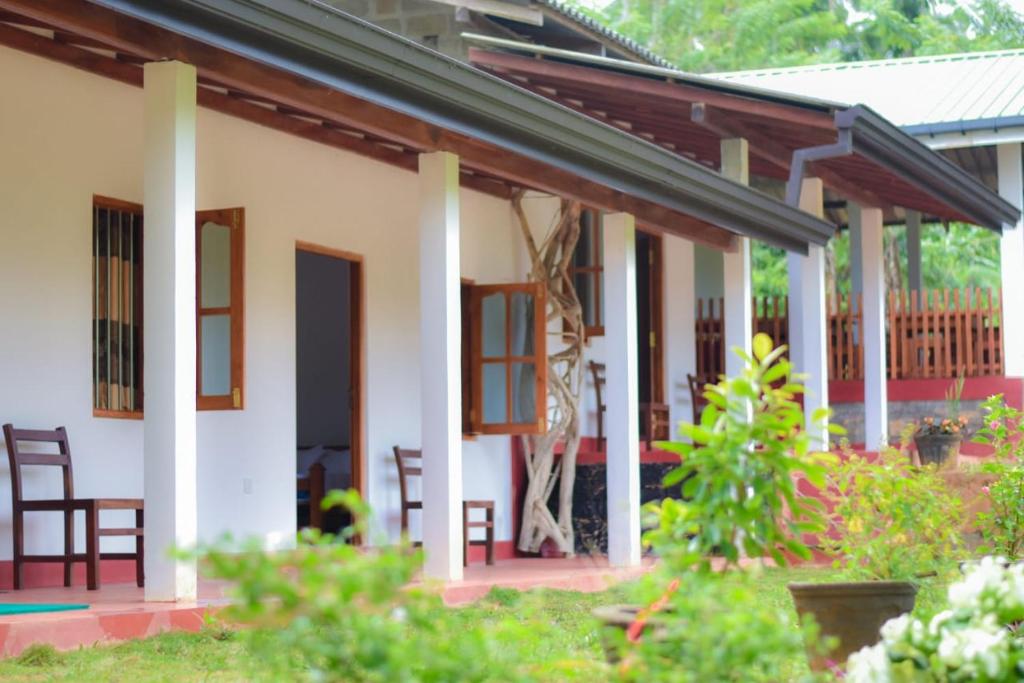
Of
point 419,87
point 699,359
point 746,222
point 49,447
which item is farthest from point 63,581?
point 699,359

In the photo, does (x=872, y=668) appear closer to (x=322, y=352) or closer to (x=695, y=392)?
(x=322, y=352)

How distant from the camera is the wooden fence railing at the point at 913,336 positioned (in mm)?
14922

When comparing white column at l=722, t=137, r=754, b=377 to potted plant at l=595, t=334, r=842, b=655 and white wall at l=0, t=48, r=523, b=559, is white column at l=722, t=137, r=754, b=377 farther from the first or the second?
potted plant at l=595, t=334, r=842, b=655

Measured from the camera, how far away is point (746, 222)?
37.8ft

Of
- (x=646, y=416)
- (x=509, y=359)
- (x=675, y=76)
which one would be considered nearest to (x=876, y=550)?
(x=509, y=359)

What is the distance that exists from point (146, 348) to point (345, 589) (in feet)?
14.6

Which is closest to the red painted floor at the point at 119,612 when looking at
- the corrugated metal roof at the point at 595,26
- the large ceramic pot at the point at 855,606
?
the large ceramic pot at the point at 855,606

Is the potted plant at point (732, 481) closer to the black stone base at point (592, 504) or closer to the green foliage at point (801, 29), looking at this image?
the black stone base at point (592, 504)

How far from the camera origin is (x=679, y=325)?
50.1 feet

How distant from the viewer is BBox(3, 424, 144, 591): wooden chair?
7.79 metres

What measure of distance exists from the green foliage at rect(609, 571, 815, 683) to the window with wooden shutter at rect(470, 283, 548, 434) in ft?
28.2

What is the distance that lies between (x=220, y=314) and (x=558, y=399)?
3.89 metres

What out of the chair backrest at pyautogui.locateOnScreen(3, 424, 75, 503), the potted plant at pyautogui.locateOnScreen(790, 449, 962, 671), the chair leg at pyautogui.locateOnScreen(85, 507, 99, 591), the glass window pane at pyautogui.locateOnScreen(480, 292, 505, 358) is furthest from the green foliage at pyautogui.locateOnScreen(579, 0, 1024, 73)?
the potted plant at pyautogui.locateOnScreen(790, 449, 962, 671)

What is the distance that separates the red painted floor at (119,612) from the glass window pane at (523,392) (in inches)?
89.5
